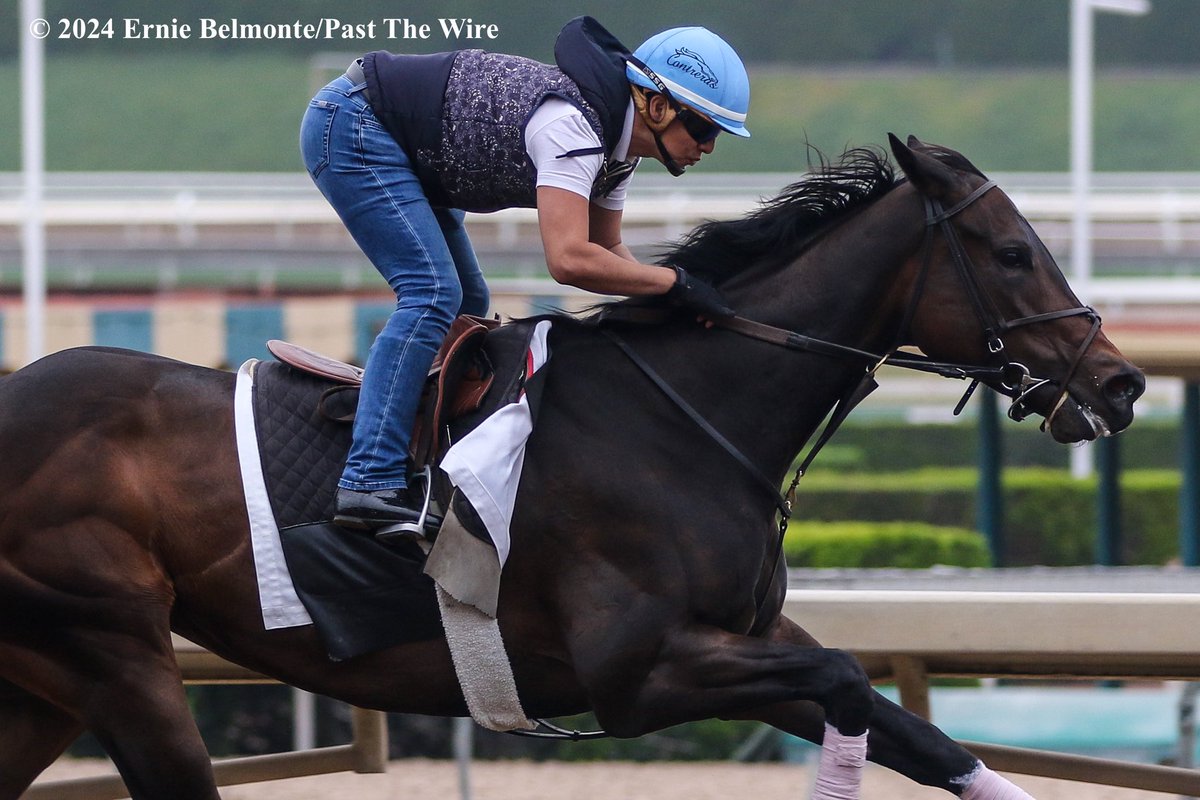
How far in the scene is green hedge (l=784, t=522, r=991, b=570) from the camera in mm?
10555

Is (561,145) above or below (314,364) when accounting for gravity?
above

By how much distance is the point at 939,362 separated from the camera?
3.45 metres

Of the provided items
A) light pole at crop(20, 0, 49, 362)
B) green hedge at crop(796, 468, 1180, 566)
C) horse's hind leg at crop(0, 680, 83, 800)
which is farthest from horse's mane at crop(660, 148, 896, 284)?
green hedge at crop(796, 468, 1180, 566)

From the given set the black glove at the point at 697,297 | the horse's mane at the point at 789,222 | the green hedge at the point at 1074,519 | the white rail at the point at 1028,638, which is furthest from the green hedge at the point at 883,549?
the black glove at the point at 697,297

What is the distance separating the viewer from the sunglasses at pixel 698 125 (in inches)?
135

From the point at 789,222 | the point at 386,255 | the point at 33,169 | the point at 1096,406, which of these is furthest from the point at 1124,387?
the point at 33,169

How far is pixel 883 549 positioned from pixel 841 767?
7.70m

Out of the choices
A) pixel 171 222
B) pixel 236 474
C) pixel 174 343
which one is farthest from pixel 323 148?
pixel 171 222

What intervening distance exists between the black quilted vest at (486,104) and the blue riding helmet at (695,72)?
67mm

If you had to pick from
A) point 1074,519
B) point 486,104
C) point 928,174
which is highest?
point 486,104

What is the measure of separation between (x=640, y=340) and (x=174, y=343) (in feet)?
31.5

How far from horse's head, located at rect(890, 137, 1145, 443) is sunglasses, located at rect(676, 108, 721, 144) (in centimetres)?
40

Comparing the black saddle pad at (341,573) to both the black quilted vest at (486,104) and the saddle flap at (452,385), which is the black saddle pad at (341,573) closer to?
the saddle flap at (452,385)

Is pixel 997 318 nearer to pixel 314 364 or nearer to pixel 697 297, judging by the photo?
pixel 697 297
